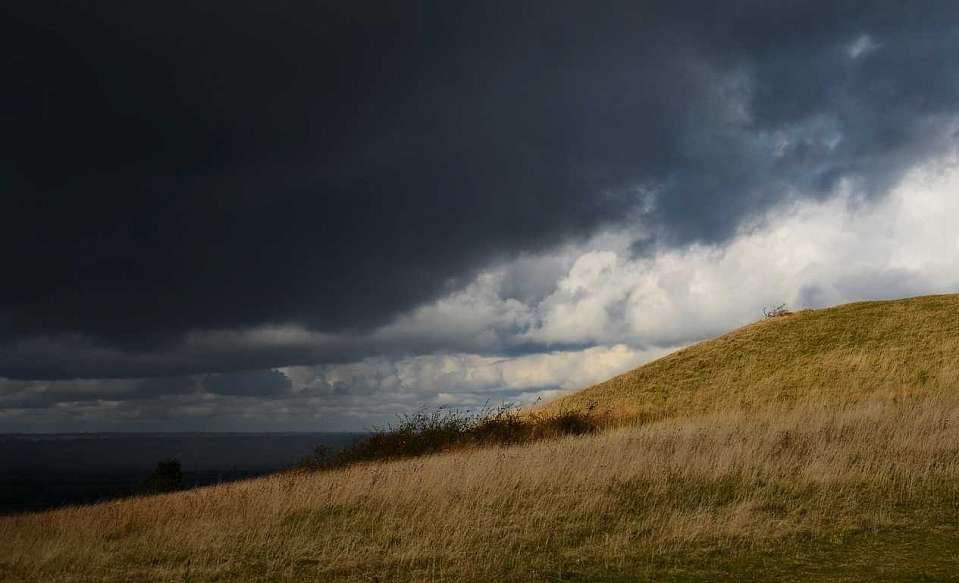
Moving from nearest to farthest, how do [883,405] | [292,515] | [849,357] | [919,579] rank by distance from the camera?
[919,579], [292,515], [883,405], [849,357]

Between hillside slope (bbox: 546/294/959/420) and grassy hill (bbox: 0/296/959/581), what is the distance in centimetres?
678

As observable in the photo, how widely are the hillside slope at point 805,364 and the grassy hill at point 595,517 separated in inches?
267

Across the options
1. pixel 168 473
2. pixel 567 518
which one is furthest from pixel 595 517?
pixel 168 473

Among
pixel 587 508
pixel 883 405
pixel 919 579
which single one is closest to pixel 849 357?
pixel 883 405

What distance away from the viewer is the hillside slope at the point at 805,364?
1356 inches

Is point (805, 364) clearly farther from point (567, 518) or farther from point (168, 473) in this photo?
point (168, 473)

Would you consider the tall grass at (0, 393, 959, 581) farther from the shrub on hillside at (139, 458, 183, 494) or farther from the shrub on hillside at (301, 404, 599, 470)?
the shrub on hillside at (139, 458, 183, 494)

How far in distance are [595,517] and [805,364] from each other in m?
27.3

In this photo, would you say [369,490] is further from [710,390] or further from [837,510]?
[710,390]

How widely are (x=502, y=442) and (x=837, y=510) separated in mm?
16184

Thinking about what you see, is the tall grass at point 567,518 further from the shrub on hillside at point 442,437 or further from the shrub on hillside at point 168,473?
the shrub on hillside at point 168,473

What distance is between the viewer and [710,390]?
38.2 m

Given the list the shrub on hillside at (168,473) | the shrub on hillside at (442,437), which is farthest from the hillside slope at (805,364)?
the shrub on hillside at (168,473)

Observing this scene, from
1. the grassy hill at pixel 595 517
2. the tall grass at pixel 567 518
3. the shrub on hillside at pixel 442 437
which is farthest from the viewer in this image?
the shrub on hillside at pixel 442 437
